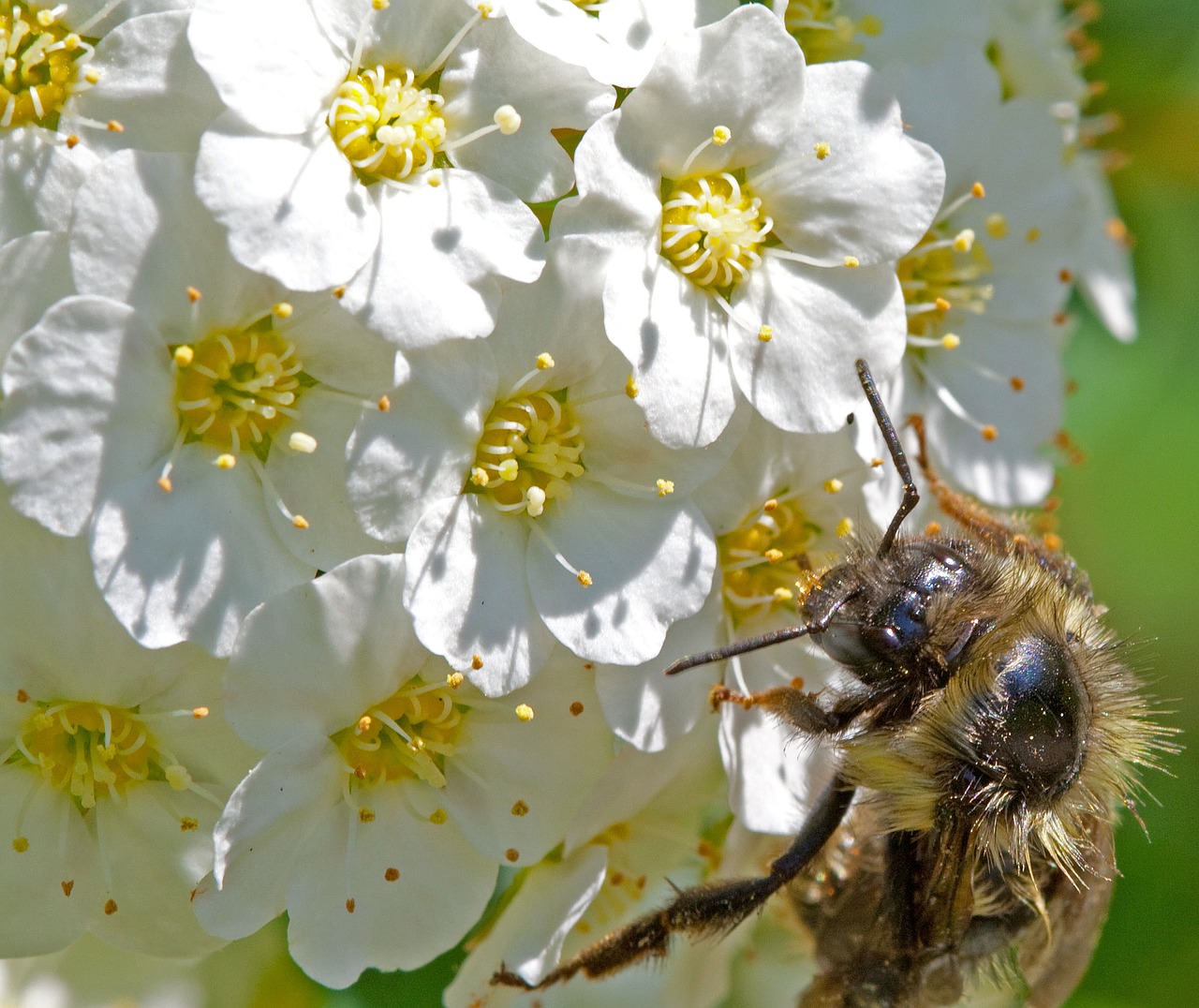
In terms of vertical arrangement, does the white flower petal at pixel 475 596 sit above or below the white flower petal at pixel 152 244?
below

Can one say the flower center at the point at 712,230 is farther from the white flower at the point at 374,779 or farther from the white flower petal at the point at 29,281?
the white flower petal at the point at 29,281

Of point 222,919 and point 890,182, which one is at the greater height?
point 890,182

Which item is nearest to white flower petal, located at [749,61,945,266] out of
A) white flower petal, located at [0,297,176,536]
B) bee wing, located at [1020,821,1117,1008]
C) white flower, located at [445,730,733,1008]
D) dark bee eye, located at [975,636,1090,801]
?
dark bee eye, located at [975,636,1090,801]

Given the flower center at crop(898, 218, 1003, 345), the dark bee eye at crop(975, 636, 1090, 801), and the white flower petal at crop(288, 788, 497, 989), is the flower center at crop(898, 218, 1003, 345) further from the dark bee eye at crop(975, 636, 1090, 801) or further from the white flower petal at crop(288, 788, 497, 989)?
the white flower petal at crop(288, 788, 497, 989)

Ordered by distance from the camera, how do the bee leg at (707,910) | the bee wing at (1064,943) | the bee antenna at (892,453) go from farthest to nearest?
the bee wing at (1064,943), the bee leg at (707,910), the bee antenna at (892,453)

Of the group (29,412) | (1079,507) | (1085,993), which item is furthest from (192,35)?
(1085,993)

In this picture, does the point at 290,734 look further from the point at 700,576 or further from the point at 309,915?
the point at 700,576

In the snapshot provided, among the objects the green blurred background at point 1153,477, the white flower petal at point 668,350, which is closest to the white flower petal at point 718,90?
the white flower petal at point 668,350
